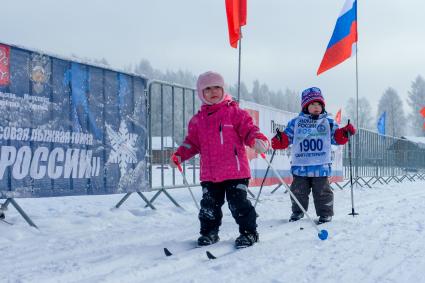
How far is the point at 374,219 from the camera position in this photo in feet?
14.9

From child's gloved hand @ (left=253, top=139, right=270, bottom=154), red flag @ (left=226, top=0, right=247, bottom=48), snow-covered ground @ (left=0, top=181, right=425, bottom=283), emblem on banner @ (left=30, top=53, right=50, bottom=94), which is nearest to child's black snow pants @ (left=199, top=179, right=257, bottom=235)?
snow-covered ground @ (left=0, top=181, right=425, bottom=283)

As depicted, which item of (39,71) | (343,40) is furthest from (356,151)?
(39,71)

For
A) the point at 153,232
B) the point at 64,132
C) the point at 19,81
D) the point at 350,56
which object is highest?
the point at 350,56

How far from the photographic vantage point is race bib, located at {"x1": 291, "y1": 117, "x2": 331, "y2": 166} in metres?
4.98

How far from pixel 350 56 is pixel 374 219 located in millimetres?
3888

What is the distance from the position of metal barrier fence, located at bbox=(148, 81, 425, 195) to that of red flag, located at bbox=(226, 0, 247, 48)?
125 cm

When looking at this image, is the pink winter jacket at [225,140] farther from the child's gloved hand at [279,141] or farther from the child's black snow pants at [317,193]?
the child's black snow pants at [317,193]

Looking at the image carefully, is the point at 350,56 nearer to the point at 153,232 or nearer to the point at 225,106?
the point at 225,106

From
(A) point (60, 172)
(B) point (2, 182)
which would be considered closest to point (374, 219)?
(A) point (60, 172)

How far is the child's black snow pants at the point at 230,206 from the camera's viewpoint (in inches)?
134

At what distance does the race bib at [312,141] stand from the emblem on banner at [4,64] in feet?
10.7

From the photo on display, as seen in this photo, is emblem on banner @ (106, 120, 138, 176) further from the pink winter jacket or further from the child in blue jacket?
the child in blue jacket

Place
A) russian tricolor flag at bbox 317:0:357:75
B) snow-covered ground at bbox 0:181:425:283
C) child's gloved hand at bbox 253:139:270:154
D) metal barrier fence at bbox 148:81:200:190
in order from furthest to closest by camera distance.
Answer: russian tricolor flag at bbox 317:0:357:75
metal barrier fence at bbox 148:81:200:190
child's gloved hand at bbox 253:139:270:154
snow-covered ground at bbox 0:181:425:283

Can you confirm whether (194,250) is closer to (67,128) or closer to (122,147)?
(67,128)
